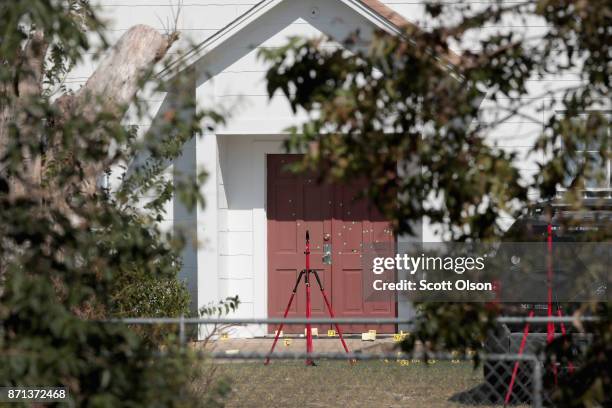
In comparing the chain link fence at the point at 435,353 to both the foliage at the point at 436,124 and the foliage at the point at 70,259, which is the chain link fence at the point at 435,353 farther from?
the foliage at the point at 436,124

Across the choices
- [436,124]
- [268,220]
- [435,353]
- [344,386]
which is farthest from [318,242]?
[436,124]

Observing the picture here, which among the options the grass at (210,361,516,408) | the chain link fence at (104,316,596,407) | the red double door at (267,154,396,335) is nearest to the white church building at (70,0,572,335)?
the red double door at (267,154,396,335)

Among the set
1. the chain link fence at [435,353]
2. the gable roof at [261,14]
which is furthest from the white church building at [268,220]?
the gable roof at [261,14]

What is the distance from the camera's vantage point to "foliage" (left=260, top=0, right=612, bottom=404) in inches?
171

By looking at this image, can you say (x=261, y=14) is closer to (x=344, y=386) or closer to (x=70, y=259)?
(x=344, y=386)

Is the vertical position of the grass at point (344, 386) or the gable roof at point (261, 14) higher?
the gable roof at point (261, 14)

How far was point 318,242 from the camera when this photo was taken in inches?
577

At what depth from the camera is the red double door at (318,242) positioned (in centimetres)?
1460

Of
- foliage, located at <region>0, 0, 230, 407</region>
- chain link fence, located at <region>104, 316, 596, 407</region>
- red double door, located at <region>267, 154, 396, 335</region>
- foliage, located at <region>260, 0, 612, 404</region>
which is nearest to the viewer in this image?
foliage, located at <region>0, 0, 230, 407</region>

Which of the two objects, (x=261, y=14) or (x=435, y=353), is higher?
(x=261, y=14)

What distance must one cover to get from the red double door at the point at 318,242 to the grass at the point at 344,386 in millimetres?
3261

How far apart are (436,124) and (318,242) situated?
33.9ft

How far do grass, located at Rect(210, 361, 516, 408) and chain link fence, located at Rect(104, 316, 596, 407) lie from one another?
6 centimetres

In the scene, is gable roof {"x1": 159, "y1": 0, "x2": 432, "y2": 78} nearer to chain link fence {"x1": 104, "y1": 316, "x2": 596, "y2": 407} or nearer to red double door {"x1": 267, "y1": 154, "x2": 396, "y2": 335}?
red double door {"x1": 267, "y1": 154, "x2": 396, "y2": 335}
